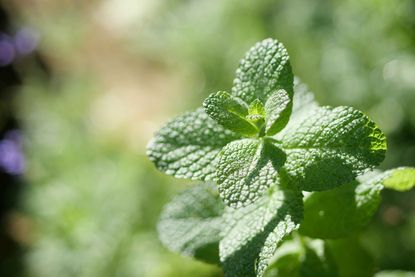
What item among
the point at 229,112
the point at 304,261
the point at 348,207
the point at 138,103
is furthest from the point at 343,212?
the point at 138,103

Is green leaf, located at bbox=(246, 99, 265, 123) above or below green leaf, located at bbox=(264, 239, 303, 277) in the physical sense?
above

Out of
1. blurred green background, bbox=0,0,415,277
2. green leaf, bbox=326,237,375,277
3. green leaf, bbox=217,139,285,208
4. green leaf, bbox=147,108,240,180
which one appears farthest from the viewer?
blurred green background, bbox=0,0,415,277

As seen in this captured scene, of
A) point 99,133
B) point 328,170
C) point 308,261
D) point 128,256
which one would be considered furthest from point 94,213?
point 328,170

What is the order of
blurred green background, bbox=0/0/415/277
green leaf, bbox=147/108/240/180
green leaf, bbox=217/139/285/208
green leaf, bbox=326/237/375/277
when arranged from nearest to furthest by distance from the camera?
green leaf, bbox=217/139/285/208
green leaf, bbox=147/108/240/180
green leaf, bbox=326/237/375/277
blurred green background, bbox=0/0/415/277

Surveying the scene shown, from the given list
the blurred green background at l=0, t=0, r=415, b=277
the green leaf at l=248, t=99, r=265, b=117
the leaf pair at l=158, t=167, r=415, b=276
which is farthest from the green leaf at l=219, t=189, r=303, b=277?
the blurred green background at l=0, t=0, r=415, b=277

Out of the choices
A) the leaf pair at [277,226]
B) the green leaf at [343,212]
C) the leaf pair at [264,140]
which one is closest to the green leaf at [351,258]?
the leaf pair at [277,226]

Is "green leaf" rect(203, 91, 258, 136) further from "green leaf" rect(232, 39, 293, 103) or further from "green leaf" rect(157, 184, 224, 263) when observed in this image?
"green leaf" rect(157, 184, 224, 263)

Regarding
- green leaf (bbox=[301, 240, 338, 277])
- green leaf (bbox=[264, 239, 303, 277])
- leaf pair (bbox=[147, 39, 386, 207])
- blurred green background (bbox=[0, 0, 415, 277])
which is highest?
blurred green background (bbox=[0, 0, 415, 277])

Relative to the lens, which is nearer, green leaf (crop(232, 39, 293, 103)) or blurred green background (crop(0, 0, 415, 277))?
green leaf (crop(232, 39, 293, 103))
